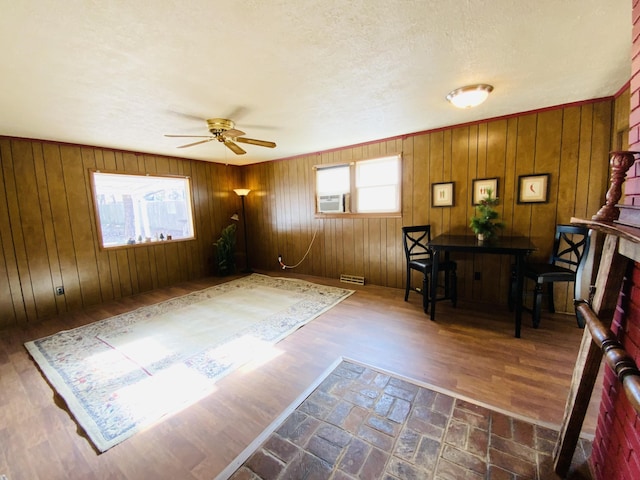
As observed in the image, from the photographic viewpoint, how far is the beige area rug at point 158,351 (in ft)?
6.07

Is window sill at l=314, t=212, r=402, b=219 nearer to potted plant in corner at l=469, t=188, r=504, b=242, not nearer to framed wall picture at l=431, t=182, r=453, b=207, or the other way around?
framed wall picture at l=431, t=182, r=453, b=207

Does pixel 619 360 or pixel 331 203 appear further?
pixel 331 203

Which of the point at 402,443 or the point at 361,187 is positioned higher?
the point at 361,187

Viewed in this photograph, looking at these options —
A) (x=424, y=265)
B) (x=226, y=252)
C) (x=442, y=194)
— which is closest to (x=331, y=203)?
(x=442, y=194)

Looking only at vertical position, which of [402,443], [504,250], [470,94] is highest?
[470,94]

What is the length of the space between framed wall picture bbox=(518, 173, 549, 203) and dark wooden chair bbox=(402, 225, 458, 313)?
1116 millimetres

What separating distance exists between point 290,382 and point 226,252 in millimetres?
3838

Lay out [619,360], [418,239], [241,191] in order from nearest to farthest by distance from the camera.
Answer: [619,360] → [418,239] → [241,191]

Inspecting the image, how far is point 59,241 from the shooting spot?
142 inches

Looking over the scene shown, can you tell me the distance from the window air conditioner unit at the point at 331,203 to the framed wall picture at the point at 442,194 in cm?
150

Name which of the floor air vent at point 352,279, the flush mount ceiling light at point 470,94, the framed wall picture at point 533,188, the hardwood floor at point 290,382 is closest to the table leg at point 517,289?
the hardwood floor at point 290,382

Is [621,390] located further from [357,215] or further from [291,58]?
[357,215]

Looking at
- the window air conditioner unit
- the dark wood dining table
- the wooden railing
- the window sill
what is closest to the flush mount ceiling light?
the dark wood dining table

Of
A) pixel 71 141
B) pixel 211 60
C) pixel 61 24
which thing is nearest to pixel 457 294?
pixel 211 60
